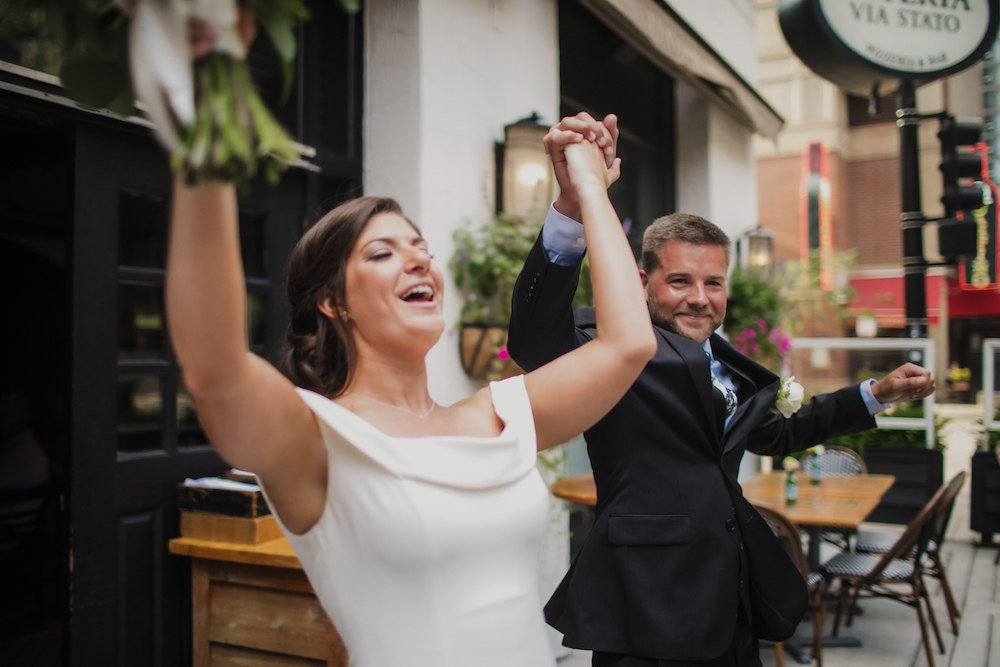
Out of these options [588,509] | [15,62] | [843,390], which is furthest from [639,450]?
[588,509]

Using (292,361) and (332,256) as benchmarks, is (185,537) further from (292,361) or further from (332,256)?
(332,256)

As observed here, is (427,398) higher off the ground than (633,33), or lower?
lower

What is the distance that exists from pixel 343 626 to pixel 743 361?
4.64 ft

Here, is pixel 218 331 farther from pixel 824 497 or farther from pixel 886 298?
pixel 886 298

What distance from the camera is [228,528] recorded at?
10.0ft

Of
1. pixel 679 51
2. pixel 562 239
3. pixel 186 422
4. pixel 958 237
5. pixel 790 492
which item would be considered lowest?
pixel 790 492

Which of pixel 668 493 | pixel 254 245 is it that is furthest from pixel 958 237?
pixel 254 245

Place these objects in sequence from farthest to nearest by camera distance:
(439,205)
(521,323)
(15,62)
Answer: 1. (439,205)
2. (15,62)
3. (521,323)

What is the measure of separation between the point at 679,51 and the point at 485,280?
2.78m

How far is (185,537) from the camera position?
3.14m

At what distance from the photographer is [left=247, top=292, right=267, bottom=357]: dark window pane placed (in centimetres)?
367

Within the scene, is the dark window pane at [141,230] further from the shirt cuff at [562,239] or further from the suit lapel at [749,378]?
the suit lapel at [749,378]

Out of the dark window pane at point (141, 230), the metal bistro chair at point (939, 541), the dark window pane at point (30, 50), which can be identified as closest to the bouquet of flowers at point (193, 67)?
the dark window pane at point (30, 50)

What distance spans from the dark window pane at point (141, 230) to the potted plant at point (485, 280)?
1.33 metres
